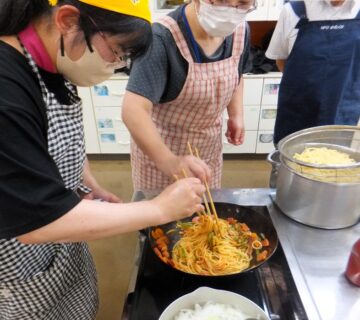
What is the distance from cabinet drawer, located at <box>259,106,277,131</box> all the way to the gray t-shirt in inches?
66.1

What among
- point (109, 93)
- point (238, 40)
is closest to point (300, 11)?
point (238, 40)

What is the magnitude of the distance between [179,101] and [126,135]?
5.86ft

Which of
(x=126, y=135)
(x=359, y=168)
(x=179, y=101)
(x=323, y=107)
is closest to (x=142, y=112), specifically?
(x=179, y=101)

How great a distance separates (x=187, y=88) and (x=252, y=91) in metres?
1.65

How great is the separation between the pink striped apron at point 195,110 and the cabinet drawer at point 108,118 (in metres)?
1.44

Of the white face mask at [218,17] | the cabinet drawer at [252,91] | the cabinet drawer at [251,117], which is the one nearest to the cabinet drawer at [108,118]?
the cabinet drawer at [251,117]

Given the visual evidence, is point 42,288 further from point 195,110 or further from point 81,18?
point 195,110

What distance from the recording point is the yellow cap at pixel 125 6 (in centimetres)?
55

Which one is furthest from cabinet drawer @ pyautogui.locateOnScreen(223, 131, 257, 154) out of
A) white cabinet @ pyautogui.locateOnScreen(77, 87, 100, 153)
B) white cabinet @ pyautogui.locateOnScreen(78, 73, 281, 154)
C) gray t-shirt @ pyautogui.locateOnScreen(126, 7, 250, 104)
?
gray t-shirt @ pyautogui.locateOnScreen(126, 7, 250, 104)

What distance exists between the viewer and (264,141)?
294cm

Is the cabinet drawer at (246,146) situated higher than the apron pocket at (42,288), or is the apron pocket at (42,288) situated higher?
the apron pocket at (42,288)

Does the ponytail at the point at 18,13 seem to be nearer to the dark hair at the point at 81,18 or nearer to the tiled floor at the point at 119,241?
the dark hair at the point at 81,18

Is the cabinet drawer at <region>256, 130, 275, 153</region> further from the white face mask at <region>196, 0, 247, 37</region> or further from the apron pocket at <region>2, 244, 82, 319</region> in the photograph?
the apron pocket at <region>2, 244, 82, 319</region>

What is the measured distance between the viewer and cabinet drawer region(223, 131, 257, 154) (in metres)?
2.91
